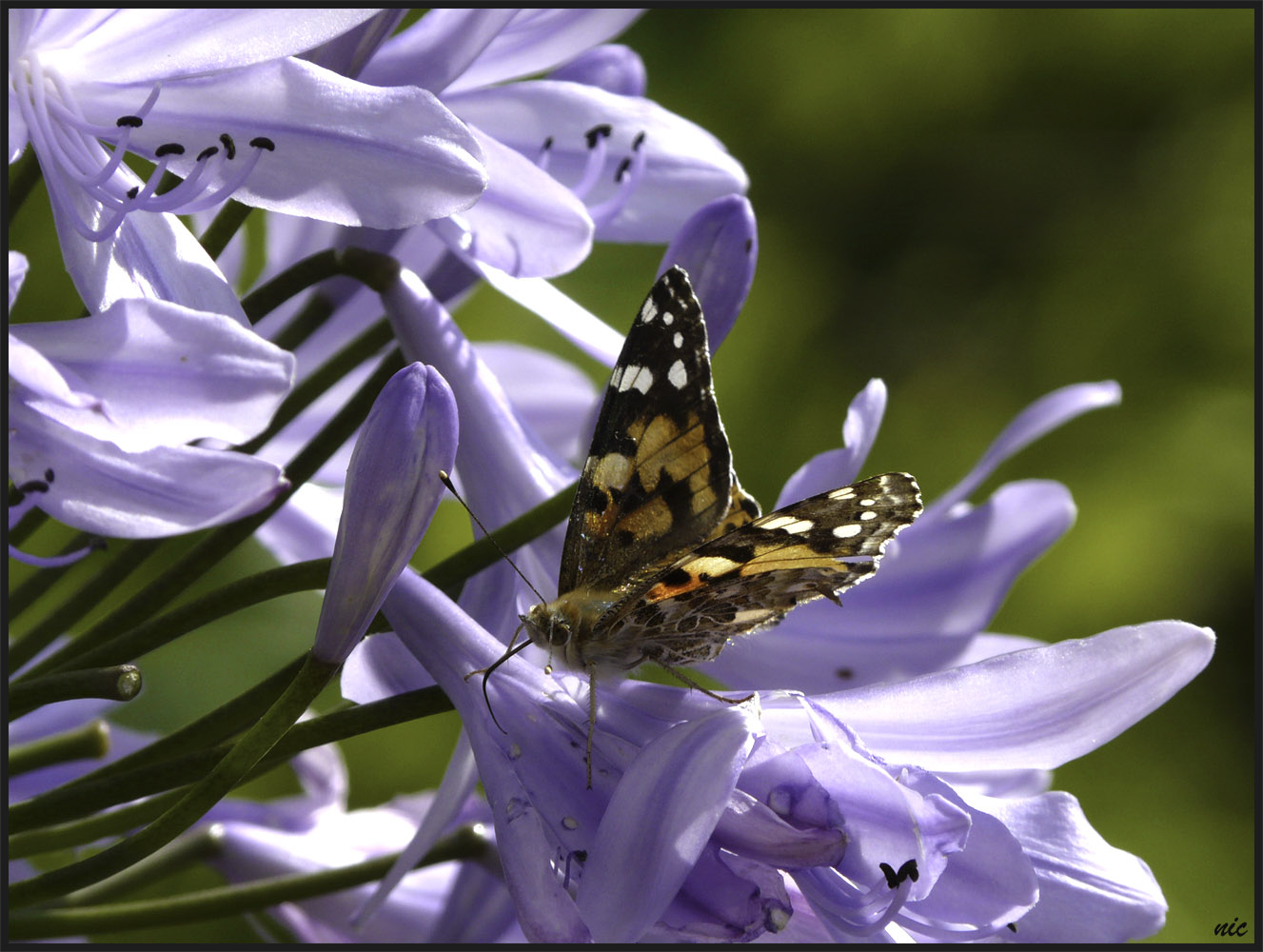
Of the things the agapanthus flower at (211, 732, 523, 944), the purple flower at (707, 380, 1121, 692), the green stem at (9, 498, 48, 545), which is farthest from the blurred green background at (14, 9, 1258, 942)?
the green stem at (9, 498, 48, 545)

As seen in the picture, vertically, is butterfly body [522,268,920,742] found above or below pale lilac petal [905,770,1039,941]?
above

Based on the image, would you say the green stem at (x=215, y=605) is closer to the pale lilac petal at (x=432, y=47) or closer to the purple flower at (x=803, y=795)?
the purple flower at (x=803, y=795)

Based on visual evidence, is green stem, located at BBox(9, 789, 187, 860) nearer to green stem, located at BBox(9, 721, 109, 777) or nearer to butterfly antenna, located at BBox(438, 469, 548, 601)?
green stem, located at BBox(9, 721, 109, 777)

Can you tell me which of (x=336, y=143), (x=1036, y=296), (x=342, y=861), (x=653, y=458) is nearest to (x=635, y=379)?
(x=653, y=458)

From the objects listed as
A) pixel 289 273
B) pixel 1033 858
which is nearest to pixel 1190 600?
pixel 1033 858

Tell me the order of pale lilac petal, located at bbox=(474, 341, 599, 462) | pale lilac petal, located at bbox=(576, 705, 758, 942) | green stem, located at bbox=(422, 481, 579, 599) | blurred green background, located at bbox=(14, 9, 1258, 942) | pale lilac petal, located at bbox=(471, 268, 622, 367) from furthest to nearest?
blurred green background, located at bbox=(14, 9, 1258, 942) → pale lilac petal, located at bbox=(474, 341, 599, 462) → pale lilac petal, located at bbox=(471, 268, 622, 367) → green stem, located at bbox=(422, 481, 579, 599) → pale lilac petal, located at bbox=(576, 705, 758, 942)

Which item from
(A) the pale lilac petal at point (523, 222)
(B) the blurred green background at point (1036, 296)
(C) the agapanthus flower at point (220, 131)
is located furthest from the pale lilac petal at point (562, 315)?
(B) the blurred green background at point (1036, 296)

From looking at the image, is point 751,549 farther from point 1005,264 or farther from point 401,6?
point 1005,264
